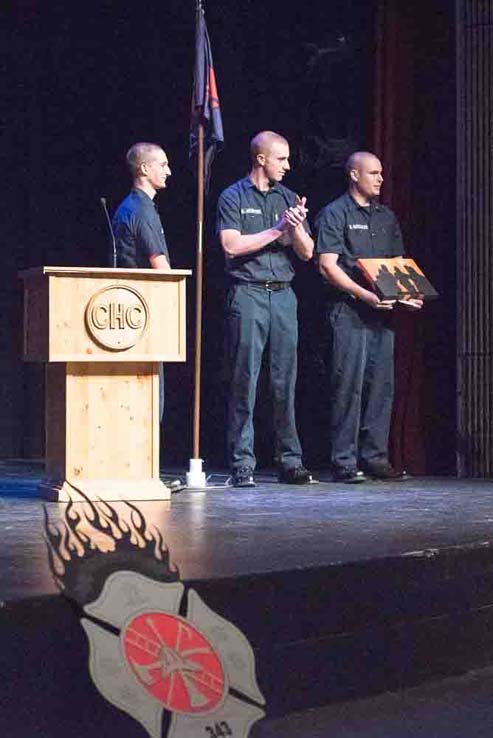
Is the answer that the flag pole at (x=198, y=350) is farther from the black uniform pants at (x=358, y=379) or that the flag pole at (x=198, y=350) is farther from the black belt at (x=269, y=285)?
the black uniform pants at (x=358, y=379)

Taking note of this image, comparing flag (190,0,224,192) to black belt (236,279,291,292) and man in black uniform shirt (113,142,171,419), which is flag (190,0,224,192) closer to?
man in black uniform shirt (113,142,171,419)

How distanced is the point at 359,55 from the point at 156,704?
15.5ft

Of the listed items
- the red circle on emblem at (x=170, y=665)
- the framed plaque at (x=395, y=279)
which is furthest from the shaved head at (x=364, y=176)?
the red circle on emblem at (x=170, y=665)

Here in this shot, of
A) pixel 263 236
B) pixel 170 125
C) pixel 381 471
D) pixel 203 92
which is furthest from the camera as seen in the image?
pixel 170 125

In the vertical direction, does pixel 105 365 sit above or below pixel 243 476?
above

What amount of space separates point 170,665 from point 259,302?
10.6ft

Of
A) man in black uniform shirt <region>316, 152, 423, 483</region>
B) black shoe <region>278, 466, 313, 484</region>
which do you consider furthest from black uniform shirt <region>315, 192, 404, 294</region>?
black shoe <region>278, 466, 313, 484</region>

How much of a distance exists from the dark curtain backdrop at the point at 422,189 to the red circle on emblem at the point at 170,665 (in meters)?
3.99

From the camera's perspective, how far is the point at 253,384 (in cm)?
587

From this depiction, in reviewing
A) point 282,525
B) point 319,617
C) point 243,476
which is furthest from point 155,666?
point 243,476

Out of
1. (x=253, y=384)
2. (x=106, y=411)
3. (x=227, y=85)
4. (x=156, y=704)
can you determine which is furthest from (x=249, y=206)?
(x=156, y=704)

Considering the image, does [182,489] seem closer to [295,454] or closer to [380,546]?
[295,454]

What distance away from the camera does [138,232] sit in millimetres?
5660

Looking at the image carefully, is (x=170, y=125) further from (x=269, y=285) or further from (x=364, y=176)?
(x=269, y=285)
